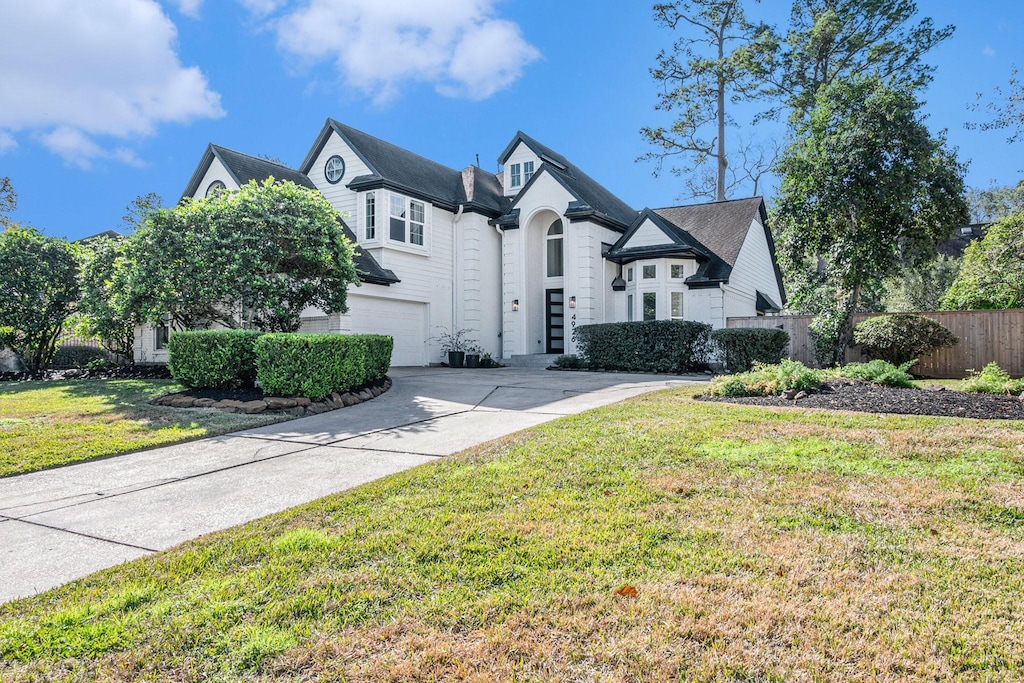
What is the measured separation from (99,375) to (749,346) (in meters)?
17.6

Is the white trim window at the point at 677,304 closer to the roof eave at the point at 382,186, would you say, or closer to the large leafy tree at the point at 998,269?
the large leafy tree at the point at 998,269

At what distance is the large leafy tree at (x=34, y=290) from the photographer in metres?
15.0

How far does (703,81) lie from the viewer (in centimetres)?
2662

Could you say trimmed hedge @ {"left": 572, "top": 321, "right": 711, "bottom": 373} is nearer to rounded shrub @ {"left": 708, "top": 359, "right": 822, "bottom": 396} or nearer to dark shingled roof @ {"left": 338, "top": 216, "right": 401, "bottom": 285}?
rounded shrub @ {"left": 708, "top": 359, "right": 822, "bottom": 396}

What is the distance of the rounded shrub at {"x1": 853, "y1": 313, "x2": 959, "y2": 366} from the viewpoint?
45.7ft

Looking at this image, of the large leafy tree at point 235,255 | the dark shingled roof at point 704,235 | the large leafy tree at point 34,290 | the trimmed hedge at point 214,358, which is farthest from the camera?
the dark shingled roof at point 704,235

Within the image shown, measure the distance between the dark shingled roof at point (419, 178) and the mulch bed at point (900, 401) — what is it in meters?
11.7

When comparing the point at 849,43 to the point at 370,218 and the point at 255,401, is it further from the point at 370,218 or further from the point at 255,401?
the point at 255,401

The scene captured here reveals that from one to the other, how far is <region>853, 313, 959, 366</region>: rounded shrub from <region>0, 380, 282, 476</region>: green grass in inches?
542

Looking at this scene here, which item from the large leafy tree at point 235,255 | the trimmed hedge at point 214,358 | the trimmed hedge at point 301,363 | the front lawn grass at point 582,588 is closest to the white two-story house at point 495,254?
the large leafy tree at point 235,255

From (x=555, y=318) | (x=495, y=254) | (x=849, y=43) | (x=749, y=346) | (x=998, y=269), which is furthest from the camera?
(x=849, y=43)

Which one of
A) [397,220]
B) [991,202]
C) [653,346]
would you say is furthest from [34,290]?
[991,202]

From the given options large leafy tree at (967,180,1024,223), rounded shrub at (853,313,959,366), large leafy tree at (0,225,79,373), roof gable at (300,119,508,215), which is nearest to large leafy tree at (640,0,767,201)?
roof gable at (300,119,508,215)

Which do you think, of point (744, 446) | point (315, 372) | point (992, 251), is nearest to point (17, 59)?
point (315, 372)
